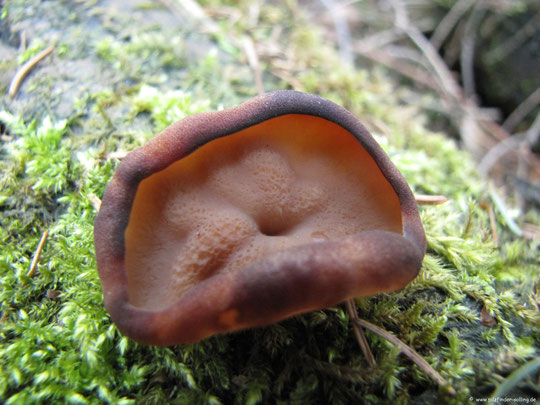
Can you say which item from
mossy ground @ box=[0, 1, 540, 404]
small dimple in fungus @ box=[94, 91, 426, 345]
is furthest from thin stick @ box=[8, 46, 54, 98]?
small dimple in fungus @ box=[94, 91, 426, 345]

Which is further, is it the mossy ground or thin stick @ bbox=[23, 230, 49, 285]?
thin stick @ bbox=[23, 230, 49, 285]

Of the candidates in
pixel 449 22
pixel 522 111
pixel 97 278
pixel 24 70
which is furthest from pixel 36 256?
pixel 449 22

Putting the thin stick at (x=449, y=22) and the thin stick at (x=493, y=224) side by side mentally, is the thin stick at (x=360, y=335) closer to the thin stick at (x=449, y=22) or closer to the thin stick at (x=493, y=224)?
the thin stick at (x=493, y=224)

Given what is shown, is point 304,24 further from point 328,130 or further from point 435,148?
point 328,130

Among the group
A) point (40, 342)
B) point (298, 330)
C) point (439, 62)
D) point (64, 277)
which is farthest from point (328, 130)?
point (439, 62)

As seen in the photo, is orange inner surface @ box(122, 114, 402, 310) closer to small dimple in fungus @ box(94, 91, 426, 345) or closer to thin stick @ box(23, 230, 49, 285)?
small dimple in fungus @ box(94, 91, 426, 345)

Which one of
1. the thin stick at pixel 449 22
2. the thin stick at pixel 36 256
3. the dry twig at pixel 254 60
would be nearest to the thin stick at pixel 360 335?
the thin stick at pixel 36 256
